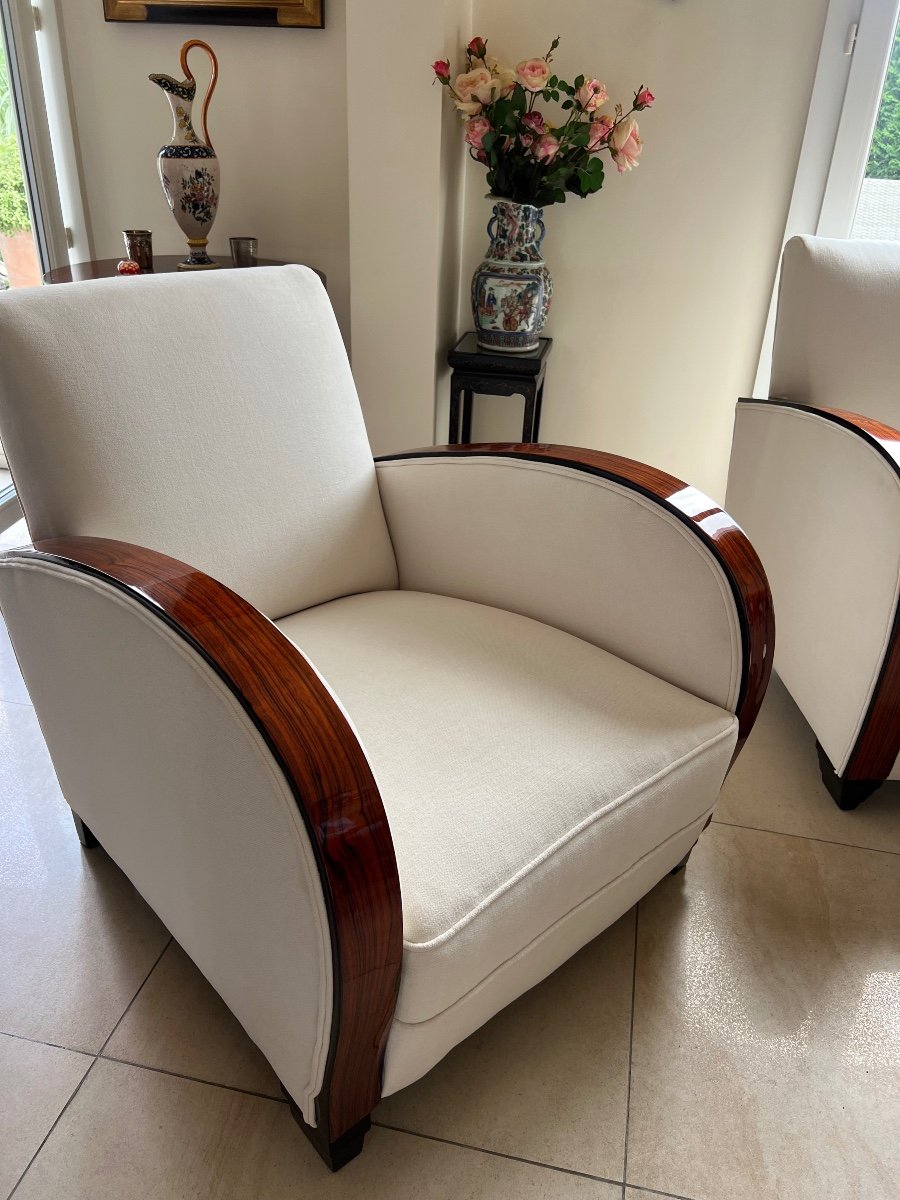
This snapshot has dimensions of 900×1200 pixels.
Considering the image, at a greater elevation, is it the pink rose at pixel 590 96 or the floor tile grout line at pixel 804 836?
the pink rose at pixel 590 96

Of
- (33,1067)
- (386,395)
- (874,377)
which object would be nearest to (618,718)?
(33,1067)

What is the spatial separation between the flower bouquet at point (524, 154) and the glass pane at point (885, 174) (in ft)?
1.68

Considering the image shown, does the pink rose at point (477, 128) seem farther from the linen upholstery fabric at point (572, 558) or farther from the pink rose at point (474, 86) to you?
the linen upholstery fabric at point (572, 558)

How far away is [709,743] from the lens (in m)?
1.07

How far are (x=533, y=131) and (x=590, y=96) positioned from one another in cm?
13

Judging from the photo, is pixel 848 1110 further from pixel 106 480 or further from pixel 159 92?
pixel 159 92

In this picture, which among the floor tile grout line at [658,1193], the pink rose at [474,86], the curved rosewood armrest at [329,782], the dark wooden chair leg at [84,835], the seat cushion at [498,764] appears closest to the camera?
the curved rosewood armrest at [329,782]

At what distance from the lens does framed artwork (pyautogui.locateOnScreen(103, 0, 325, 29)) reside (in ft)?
6.63

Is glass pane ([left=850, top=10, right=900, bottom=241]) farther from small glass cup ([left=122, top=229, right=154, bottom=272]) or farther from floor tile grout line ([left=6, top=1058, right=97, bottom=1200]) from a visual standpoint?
floor tile grout line ([left=6, top=1058, right=97, bottom=1200])

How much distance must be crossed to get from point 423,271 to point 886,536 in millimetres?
1108

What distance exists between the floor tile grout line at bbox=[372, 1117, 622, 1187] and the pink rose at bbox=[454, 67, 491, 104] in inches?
68.1

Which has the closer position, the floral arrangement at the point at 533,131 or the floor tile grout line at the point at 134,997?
the floor tile grout line at the point at 134,997

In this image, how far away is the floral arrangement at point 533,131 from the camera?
69.9 inches

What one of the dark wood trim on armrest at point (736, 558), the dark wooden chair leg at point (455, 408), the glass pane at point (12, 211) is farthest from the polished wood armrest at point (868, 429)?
the glass pane at point (12, 211)
